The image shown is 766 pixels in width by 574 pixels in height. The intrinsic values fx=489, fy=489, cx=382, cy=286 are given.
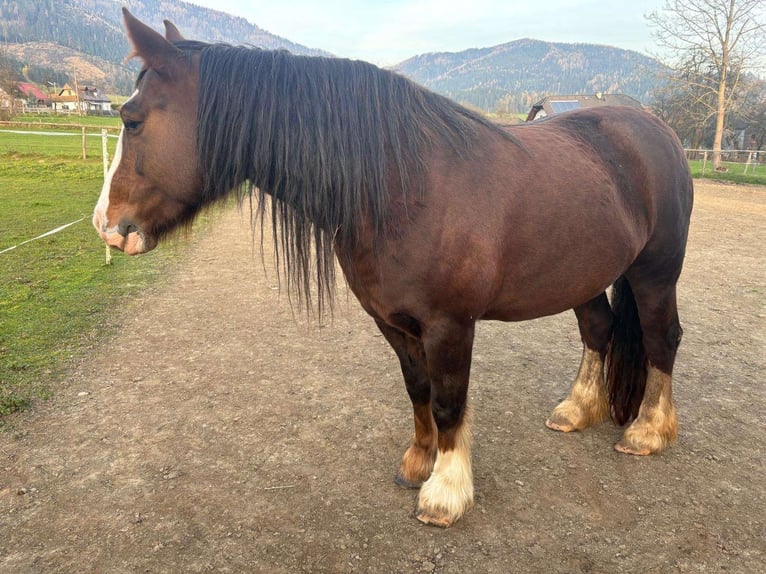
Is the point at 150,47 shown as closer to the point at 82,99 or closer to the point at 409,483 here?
the point at 409,483

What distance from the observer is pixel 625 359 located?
3070 millimetres

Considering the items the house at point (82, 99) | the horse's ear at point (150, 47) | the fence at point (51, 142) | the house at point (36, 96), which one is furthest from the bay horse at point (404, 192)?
the house at point (82, 99)

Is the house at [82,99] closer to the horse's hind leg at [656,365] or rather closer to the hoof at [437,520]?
the horse's hind leg at [656,365]

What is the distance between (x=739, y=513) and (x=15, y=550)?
3240mm

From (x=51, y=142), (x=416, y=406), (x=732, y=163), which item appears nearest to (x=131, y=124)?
(x=416, y=406)

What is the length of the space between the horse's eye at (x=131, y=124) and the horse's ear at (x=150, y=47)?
0.68 ft

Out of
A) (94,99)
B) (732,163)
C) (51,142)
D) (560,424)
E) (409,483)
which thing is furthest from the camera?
(94,99)

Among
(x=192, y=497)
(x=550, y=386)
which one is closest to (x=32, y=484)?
(x=192, y=497)

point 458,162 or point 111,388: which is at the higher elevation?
point 458,162

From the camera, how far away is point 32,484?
2434 millimetres

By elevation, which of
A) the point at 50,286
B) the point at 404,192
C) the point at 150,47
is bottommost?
the point at 50,286

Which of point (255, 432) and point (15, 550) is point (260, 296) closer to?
point (255, 432)

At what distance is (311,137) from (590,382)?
7.66 ft

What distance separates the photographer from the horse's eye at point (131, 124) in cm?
179
